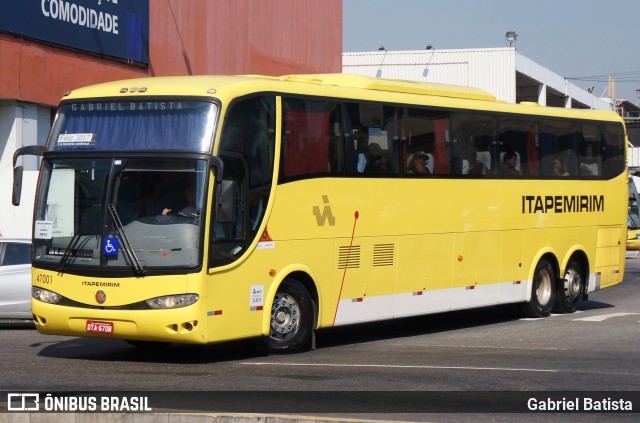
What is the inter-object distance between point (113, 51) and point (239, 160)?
1604 centimetres

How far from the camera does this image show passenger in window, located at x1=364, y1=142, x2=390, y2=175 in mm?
15992

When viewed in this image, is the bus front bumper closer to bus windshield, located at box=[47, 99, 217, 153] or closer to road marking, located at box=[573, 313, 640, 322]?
bus windshield, located at box=[47, 99, 217, 153]

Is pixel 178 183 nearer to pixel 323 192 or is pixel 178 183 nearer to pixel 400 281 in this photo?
pixel 323 192

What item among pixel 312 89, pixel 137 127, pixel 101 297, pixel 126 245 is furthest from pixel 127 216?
pixel 312 89

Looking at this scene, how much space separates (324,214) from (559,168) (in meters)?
6.82

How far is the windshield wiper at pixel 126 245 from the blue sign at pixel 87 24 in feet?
41.5

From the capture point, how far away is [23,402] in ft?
32.0

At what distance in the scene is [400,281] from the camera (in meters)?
16.7

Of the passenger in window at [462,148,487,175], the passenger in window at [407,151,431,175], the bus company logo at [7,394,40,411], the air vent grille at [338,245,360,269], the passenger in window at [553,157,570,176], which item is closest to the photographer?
the bus company logo at [7,394,40,411]

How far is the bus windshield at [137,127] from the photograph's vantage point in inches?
526

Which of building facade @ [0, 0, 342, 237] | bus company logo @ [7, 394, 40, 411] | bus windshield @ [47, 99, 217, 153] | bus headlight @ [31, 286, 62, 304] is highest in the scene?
building facade @ [0, 0, 342, 237]

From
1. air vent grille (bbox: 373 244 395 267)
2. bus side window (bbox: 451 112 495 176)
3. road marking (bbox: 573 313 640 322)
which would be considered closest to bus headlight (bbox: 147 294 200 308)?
air vent grille (bbox: 373 244 395 267)

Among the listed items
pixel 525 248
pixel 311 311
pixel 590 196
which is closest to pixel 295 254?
pixel 311 311

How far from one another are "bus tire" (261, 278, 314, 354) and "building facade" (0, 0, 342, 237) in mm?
12461
